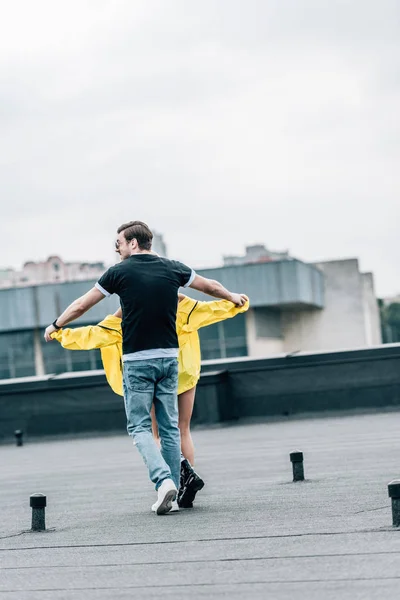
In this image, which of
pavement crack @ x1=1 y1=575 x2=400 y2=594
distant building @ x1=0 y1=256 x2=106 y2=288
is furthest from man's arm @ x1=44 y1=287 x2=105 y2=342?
distant building @ x1=0 y1=256 x2=106 y2=288

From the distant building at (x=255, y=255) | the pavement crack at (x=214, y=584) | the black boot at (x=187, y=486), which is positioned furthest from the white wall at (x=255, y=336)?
the pavement crack at (x=214, y=584)

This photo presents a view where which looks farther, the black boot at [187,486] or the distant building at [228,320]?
the distant building at [228,320]

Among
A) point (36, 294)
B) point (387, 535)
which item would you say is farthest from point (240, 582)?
point (36, 294)

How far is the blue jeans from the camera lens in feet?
26.4

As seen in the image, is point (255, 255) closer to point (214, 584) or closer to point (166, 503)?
point (166, 503)

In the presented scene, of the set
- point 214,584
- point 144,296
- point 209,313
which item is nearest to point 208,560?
point 214,584

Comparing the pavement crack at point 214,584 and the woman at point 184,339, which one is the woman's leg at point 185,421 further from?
the pavement crack at point 214,584

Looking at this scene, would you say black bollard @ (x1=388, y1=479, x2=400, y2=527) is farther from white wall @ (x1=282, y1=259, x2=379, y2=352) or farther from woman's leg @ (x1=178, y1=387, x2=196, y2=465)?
white wall @ (x1=282, y1=259, x2=379, y2=352)

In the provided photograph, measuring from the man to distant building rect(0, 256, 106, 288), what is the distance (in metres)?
120

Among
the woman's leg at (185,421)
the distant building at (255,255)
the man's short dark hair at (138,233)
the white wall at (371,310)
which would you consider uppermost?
the distant building at (255,255)

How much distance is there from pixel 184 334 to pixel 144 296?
75 centimetres

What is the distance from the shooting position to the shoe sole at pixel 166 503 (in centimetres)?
766

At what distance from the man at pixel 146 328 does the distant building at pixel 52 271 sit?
392 feet

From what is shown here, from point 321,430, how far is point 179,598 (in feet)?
36.6
